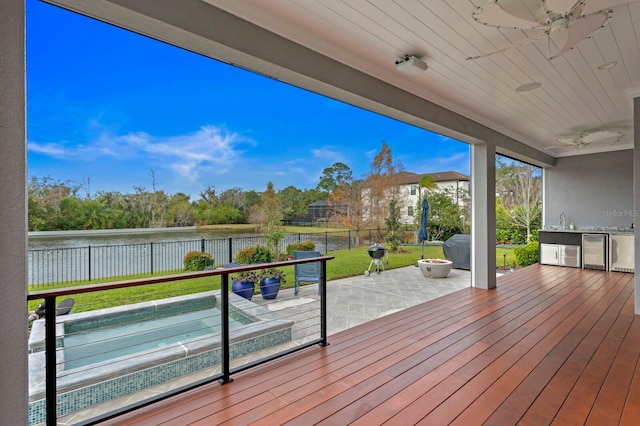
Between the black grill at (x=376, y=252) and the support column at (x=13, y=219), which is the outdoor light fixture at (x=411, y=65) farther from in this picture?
the black grill at (x=376, y=252)

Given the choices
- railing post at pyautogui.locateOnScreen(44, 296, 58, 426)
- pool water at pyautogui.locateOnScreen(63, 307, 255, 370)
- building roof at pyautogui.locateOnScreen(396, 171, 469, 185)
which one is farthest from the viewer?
building roof at pyautogui.locateOnScreen(396, 171, 469, 185)

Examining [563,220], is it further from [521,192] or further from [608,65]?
[608,65]

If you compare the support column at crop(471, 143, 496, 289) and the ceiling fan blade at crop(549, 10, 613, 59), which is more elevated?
the ceiling fan blade at crop(549, 10, 613, 59)

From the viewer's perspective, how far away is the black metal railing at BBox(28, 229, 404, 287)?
2938 mm

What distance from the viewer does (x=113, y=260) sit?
3.38 m

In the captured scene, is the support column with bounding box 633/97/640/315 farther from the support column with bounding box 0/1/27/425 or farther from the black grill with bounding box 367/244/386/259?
the support column with bounding box 0/1/27/425

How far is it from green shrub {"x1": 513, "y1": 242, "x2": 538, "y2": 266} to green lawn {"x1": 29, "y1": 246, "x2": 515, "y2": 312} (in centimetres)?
40

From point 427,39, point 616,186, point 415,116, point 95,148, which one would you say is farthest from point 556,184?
point 95,148

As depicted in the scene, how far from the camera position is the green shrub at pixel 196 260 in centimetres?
410

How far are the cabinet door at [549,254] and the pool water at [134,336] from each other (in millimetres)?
7318

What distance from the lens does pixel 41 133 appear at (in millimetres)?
3305

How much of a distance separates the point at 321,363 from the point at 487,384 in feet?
4.21

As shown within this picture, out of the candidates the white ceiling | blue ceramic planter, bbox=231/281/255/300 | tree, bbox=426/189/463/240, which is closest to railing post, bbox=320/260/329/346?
the white ceiling

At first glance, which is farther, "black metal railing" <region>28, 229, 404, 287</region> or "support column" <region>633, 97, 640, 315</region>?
"support column" <region>633, 97, 640, 315</region>
